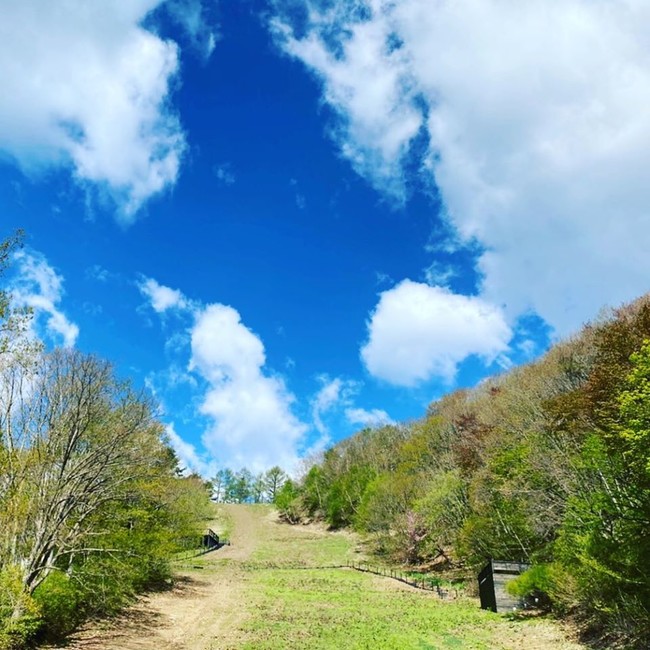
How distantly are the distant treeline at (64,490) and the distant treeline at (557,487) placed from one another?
19.8 metres

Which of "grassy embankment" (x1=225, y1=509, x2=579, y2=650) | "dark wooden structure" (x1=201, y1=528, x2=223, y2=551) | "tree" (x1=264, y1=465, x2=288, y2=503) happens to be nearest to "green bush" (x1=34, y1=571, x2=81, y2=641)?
"grassy embankment" (x1=225, y1=509, x2=579, y2=650)

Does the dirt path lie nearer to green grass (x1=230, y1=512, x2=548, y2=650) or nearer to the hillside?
the hillside

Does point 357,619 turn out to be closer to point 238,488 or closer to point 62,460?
point 62,460

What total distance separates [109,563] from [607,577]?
21258mm

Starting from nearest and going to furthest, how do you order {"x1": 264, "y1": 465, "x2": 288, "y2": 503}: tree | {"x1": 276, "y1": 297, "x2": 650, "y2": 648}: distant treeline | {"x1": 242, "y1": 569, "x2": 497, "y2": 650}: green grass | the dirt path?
{"x1": 276, "y1": 297, "x2": 650, "y2": 648}: distant treeline → the dirt path → {"x1": 242, "y1": 569, "x2": 497, "y2": 650}: green grass → {"x1": 264, "y1": 465, "x2": 288, "y2": 503}: tree

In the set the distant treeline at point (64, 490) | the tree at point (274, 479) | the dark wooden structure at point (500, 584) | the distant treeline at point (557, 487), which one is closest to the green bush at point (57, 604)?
the distant treeline at point (64, 490)

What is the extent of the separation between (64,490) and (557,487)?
992 inches

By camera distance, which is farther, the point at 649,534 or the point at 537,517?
the point at 537,517

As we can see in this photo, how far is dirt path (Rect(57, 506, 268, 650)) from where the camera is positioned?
21.3m

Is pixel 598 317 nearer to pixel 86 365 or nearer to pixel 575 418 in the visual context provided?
pixel 575 418

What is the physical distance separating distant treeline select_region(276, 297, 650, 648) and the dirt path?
15450 millimetres

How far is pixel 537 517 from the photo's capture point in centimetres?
2842

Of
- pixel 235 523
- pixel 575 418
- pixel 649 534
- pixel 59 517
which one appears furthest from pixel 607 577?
pixel 235 523

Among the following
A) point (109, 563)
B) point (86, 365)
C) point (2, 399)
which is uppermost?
point (86, 365)
